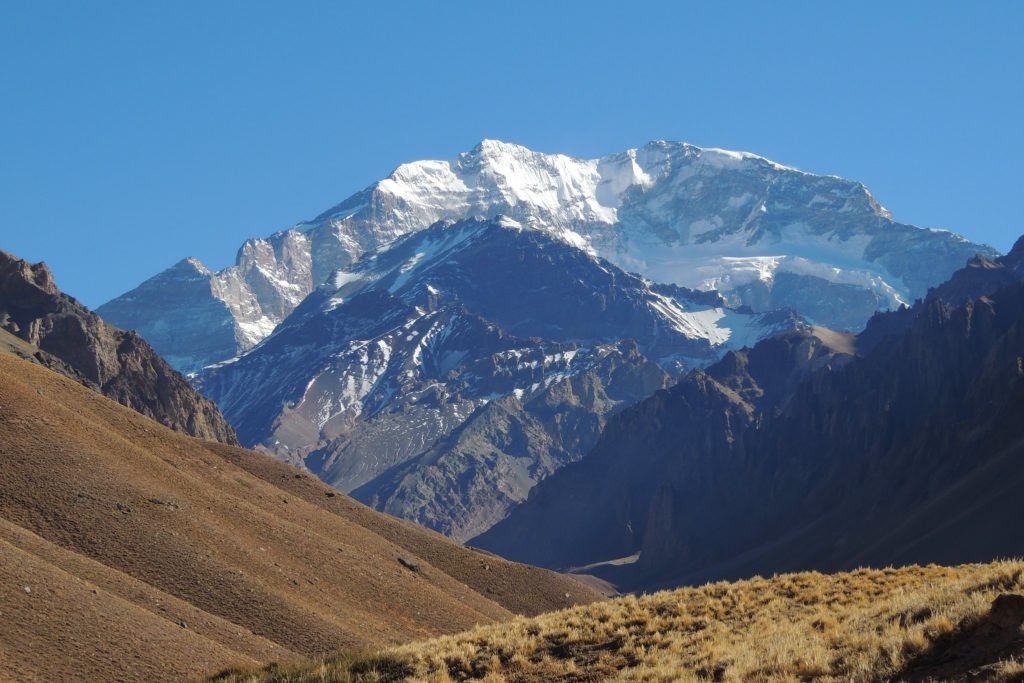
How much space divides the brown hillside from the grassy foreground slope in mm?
16659

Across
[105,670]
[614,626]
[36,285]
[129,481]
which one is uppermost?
[36,285]

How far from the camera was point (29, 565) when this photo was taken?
6712 centimetres

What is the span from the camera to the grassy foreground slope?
107 feet

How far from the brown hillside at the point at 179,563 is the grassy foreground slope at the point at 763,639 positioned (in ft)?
54.7

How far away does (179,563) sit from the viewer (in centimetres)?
8050

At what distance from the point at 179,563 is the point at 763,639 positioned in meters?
48.8

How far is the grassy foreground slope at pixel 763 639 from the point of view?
107ft

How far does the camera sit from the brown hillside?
207ft

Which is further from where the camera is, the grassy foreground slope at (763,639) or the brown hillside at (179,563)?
the brown hillside at (179,563)

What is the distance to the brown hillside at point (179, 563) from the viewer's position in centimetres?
6312

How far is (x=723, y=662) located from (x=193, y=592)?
47.5 meters

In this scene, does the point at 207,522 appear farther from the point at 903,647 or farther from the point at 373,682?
the point at 903,647

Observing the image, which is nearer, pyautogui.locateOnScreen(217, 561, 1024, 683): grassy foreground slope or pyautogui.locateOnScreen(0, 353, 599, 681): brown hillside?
pyautogui.locateOnScreen(217, 561, 1024, 683): grassy foreground slope

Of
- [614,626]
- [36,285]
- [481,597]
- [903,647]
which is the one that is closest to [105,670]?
[614,626]
